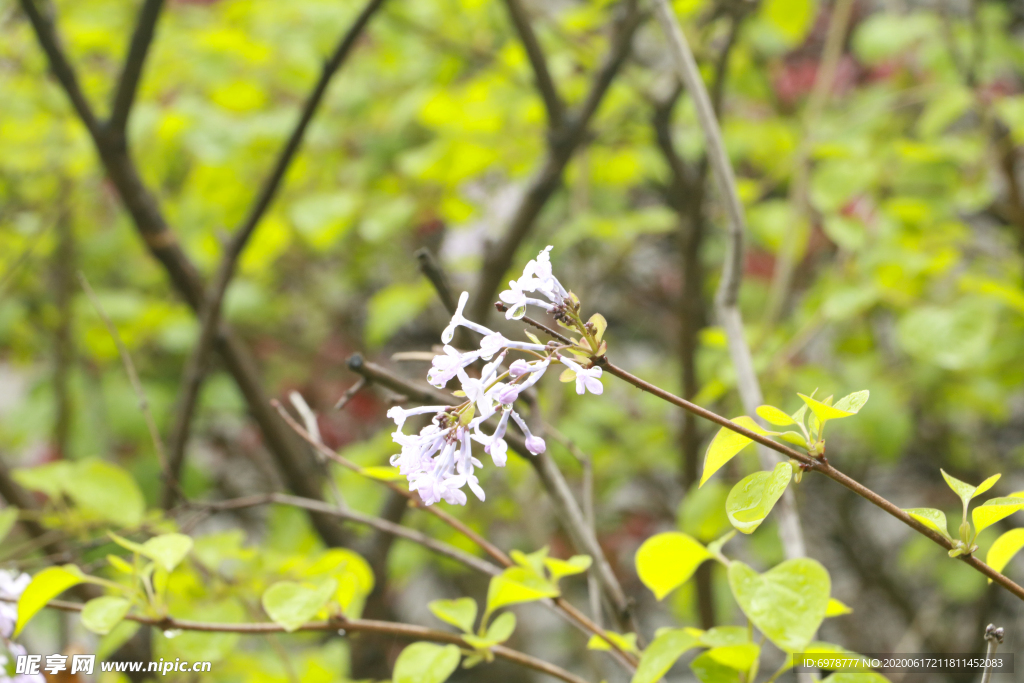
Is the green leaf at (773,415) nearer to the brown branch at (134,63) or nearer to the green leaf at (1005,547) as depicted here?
the green leaf at (1005,547)

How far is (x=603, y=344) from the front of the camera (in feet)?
1.00

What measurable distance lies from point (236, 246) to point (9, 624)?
1.53 feet

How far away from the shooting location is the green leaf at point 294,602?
0.44m

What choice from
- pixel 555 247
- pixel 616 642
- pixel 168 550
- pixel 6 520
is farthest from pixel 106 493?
pixel 555 247

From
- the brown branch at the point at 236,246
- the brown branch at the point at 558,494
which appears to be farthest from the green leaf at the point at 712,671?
the brown branch at the point at 236,246

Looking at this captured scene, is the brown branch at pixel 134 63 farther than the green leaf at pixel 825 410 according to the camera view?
Yes

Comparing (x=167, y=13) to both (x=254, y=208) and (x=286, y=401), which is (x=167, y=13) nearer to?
(x=286, y=401)

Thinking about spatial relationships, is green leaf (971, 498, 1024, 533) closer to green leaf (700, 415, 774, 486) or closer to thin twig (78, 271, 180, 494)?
green leaf (700, 415, 774, 486)

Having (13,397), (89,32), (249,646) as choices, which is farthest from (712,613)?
(13,397)

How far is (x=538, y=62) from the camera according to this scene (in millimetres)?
907

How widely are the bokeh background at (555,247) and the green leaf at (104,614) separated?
255mm

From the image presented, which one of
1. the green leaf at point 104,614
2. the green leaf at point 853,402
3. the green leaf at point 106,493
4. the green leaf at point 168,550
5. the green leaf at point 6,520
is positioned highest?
the green leaf at point 106,493

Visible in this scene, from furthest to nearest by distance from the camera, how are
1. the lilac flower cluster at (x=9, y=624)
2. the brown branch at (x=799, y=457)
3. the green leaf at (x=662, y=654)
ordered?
the lilac flower cluster at (x=9, y=624), the green leaf at (x=662, y=654), the brown branch at (x=799, y=457)

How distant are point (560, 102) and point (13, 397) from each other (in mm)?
2875
